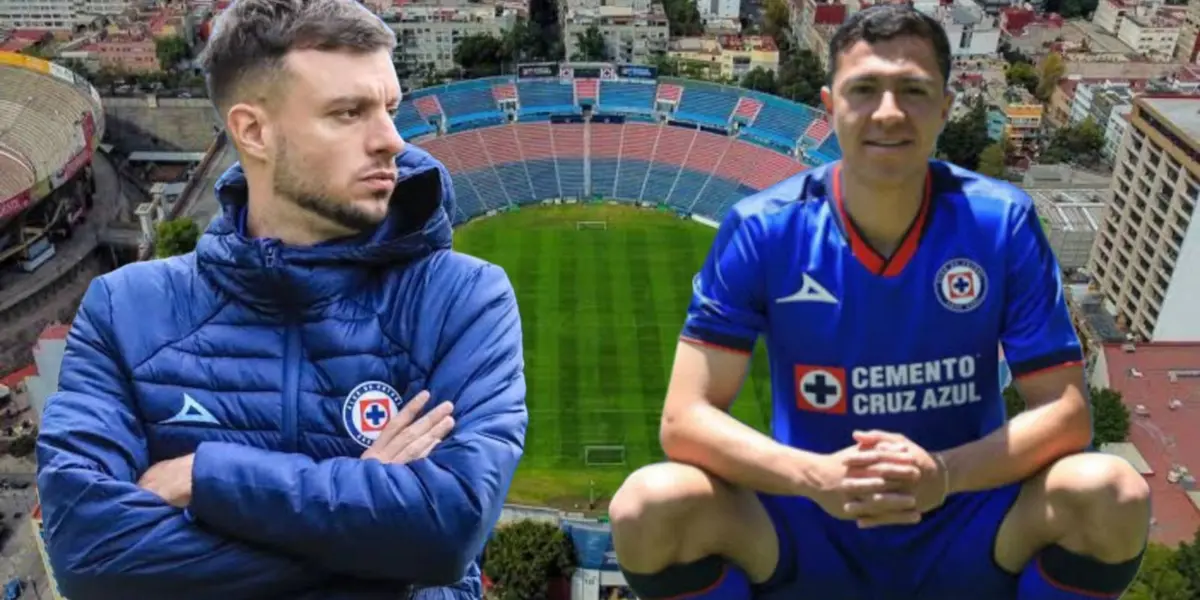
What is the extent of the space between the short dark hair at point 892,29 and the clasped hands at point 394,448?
2.20 m

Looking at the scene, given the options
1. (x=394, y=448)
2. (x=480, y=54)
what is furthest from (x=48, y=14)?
(x=394, y=448)

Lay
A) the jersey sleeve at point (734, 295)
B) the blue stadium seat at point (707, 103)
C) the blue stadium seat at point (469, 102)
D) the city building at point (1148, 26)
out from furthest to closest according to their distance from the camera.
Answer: the city building at point (1148, 26) → the blue stadium seat at point (469, 102) → the blue stadium seat at point (707, 103) → the jersey sleeve at point (734, 295)

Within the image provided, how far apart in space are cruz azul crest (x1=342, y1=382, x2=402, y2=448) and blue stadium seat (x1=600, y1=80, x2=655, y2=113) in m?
42.3

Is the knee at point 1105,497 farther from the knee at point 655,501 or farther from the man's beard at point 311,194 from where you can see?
the man's beard at point 311,194

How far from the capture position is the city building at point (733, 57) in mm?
48938

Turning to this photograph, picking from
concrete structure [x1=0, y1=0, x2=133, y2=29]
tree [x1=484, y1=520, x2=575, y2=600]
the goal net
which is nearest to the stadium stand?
the goal net

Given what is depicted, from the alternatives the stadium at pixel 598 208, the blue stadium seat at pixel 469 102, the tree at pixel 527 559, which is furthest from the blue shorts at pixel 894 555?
the blue stadium seat at pixel 469 102

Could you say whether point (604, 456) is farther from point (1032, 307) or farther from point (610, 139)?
point (1032, 307)

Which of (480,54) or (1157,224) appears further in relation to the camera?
(480,54)

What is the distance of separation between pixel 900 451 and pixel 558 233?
115 ft

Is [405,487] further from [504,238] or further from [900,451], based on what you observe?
[504,238]

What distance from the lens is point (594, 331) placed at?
32.8 meters

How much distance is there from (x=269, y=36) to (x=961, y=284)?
2.94 m

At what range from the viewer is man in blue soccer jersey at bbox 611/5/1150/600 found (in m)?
4.47
